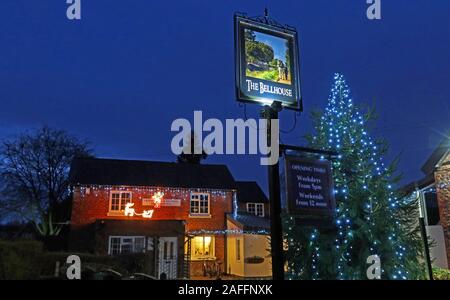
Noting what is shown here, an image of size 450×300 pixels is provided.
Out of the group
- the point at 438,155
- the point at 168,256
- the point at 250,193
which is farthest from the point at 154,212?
the point at 438,155

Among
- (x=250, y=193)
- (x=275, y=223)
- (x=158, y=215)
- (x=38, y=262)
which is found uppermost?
(x=250, y=193)

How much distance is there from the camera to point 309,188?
7.38 meters

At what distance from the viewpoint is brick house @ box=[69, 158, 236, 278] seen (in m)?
23.0

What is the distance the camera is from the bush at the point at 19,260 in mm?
12688

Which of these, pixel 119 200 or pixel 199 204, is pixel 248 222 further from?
pixel 119 200

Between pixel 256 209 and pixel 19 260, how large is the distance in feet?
60.9

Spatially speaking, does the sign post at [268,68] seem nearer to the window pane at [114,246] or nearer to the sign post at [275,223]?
the sign post at [275,223]

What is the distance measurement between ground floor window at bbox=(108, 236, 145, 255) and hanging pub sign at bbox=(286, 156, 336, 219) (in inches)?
679

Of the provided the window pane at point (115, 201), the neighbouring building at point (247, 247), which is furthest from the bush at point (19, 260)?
the neighbouring building at point (247, 247)

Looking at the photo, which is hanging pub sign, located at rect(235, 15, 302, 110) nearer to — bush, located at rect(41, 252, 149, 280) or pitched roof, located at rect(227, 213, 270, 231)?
bush, located at rect(41, 252, 149, 280)

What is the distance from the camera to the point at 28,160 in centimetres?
2986

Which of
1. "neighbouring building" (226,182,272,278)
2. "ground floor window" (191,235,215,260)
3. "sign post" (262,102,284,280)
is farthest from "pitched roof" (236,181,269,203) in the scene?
"sign post" (262,102,284,280)
